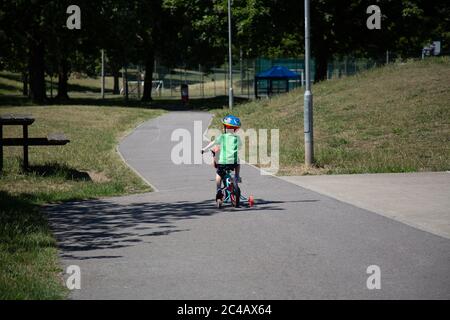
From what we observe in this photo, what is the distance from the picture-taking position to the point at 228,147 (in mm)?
12289

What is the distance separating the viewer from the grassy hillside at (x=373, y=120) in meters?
18.4

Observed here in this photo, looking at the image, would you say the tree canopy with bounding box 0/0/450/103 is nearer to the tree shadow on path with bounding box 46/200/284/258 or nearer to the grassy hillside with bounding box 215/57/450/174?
the grassy hillside with bounding box 215/57/450/174

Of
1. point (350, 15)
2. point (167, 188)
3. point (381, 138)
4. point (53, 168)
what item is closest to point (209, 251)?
point (167, 188)

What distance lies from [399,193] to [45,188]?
659 cm

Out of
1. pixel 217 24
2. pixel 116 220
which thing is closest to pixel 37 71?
pixel 217 24

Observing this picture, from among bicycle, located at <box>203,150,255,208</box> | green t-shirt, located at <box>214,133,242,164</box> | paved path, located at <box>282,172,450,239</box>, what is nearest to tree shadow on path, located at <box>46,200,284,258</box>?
bicycle, located at <box>203,150,255,208</box>

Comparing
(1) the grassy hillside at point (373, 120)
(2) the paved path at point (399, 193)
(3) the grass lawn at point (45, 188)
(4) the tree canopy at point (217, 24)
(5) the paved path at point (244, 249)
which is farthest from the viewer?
(4) the tree canopy at point (217, 24)

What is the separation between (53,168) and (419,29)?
37911mm

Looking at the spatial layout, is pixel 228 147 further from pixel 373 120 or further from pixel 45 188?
pixel 373 120

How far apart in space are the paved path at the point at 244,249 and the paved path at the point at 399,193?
33 cm

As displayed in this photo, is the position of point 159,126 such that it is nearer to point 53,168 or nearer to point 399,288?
point 53,168

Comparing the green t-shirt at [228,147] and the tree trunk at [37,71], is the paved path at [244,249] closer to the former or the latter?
the green t-shirt at [228,147]

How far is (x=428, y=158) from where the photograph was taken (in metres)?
18.8

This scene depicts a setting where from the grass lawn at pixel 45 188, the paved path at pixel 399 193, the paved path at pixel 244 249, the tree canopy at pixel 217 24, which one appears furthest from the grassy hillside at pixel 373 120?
the tree canopy at pixel 217 24
